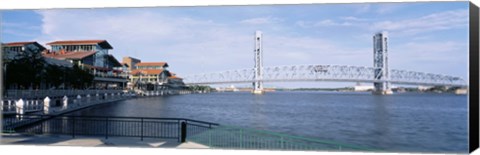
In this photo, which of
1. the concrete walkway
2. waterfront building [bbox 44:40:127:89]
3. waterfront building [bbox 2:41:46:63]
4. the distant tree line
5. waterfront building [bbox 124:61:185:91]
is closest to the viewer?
the concrete walkway

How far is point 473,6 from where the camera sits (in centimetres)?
853

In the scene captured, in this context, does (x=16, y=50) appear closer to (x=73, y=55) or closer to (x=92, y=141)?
(x=73, y=55)

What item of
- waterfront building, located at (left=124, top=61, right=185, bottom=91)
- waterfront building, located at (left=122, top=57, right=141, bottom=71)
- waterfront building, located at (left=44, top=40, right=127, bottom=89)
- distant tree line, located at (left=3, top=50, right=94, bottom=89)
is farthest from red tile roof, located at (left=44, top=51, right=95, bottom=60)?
waterfront building, located at (left=122, top=57, right=141, bottom=71)

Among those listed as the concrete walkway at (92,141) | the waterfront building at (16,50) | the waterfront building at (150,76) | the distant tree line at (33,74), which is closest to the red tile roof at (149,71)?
the waterfront building at (150,76)

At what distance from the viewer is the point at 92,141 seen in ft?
29.8

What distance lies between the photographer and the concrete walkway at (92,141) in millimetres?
8750

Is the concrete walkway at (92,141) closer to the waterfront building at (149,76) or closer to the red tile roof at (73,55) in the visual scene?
the red tile roof at (73,55)

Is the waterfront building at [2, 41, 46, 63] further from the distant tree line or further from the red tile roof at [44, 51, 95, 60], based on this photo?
the red tile roof at [44, 51, 95, 60]

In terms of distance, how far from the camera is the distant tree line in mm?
23484

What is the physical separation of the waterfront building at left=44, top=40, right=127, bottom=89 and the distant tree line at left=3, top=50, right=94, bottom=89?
32.3 feet

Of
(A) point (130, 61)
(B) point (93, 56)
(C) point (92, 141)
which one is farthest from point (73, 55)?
(C) point (92, 141)

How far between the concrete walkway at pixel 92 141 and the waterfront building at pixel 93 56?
34571 mm

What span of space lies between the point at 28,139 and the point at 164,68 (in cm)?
6417

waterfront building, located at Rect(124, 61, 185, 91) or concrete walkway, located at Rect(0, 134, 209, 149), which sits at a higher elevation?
waterfront building, located at Rect(124, 61, 185, 91)
